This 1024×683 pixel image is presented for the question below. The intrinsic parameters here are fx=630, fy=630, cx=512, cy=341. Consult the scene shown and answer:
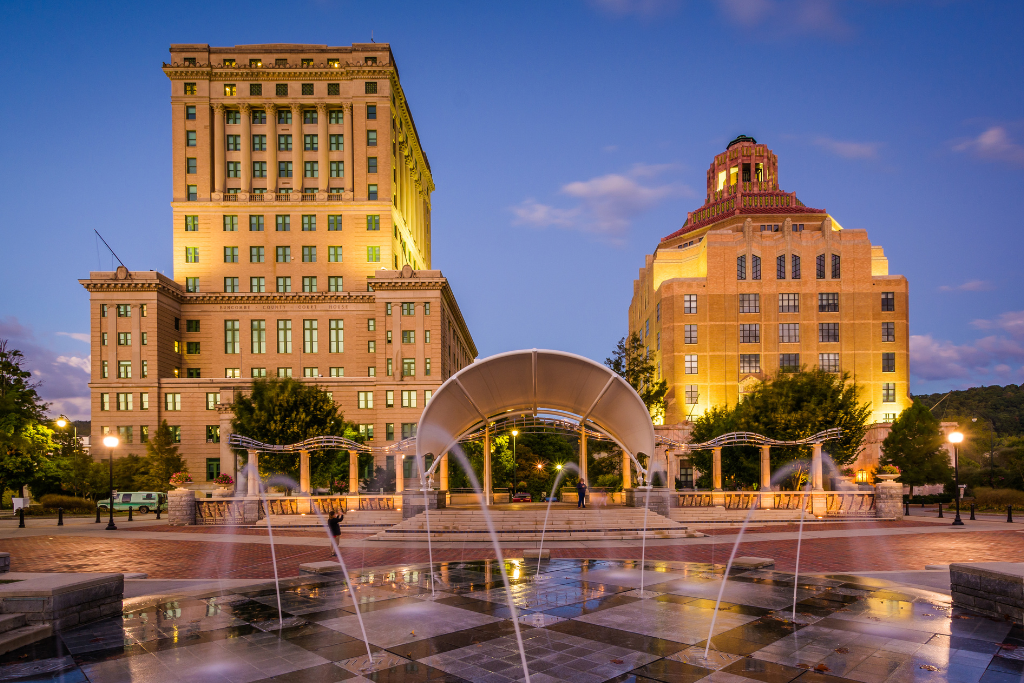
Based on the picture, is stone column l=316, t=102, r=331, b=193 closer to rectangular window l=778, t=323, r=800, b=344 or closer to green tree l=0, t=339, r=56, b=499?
green tree l=0, t=339, r=56, b=499

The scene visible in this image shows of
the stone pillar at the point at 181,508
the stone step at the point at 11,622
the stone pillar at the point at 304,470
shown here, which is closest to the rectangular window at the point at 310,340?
the stone pillar at the point at 304,470

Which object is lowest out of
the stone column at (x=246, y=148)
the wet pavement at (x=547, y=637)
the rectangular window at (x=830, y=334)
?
the wet pavement at (x=547, y=637)

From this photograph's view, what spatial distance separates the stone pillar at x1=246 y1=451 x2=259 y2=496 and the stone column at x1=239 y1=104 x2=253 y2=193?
5488 cm

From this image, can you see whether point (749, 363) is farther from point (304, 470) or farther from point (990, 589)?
point (990, 589)

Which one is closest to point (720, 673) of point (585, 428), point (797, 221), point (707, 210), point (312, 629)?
point (312, 629)

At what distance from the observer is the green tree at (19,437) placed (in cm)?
4559

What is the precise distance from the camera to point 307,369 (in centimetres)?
7406

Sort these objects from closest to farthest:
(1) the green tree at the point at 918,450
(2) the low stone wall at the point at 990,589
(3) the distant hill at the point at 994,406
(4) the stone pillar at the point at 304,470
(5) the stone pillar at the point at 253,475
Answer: (2) the low stone wall at the point at 990,589
(4) the stone pillar at the point at 304,470
(5) the stone pillar at the point at 253,475
(1) the green tree at the point at 918,450
(3) the distant hill at the point at 994,406

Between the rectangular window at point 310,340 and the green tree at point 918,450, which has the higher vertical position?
the rectangular window at point 310,340

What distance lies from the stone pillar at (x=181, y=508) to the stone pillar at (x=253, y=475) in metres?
2.61

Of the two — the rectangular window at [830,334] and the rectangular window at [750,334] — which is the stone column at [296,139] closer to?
the rectangular window at [750,334]

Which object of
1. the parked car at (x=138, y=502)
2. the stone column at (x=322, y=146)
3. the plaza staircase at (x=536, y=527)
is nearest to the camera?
the plaza staircase at (x=536, y=527)

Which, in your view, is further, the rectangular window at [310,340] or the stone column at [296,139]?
the stone column at [296,139]

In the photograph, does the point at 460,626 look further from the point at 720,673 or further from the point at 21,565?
the point at 21,565
